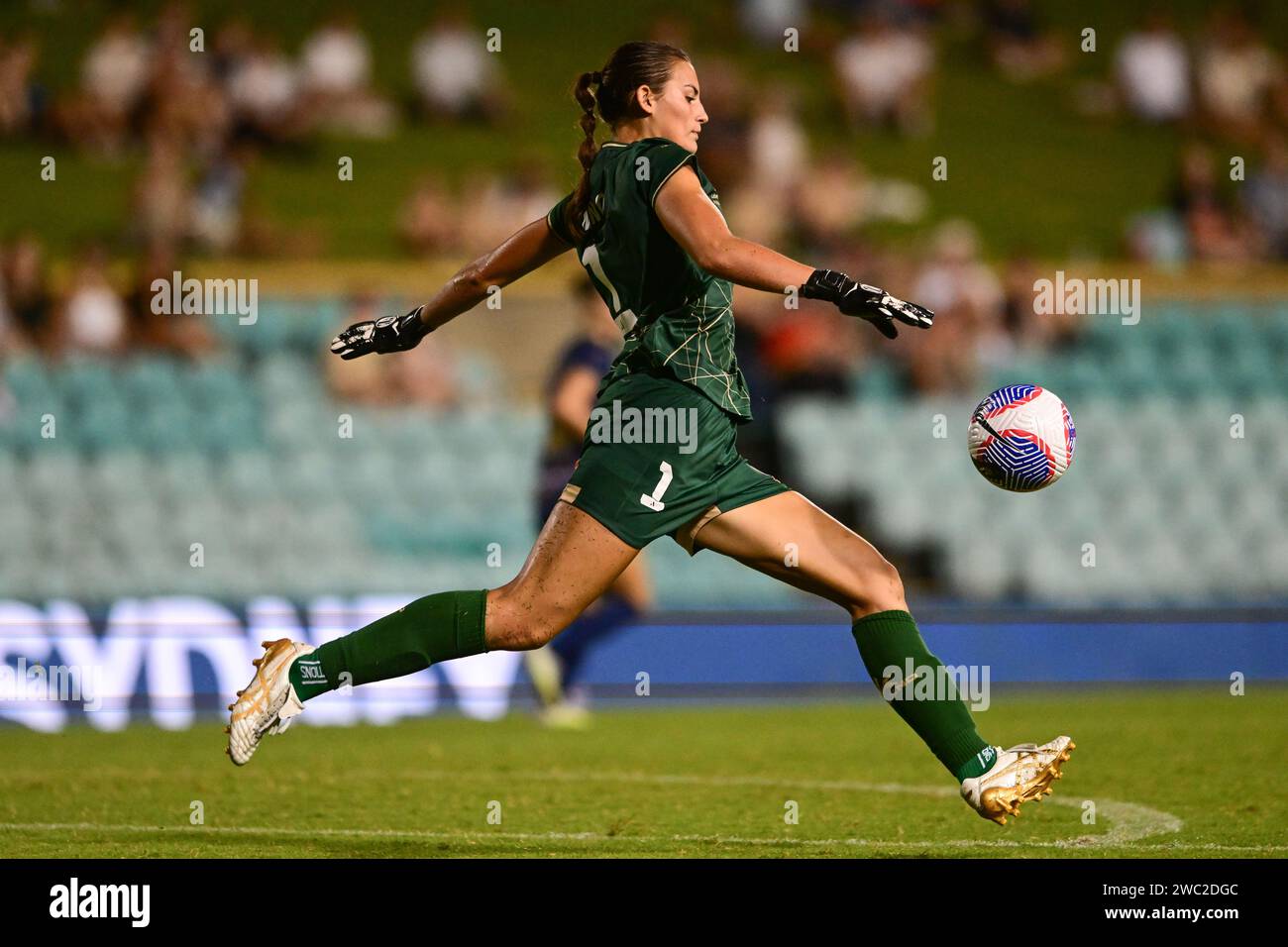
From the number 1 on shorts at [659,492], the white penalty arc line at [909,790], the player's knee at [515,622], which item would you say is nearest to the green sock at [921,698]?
the white penalty arc line at [909,790]

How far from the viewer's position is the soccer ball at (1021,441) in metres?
5.47

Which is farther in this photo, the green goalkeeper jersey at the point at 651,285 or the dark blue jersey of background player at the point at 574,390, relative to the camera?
the dark blue jersey of background player at the point at 574,390

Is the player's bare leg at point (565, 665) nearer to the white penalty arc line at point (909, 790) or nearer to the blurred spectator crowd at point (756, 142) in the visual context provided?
the white penalty arc line at point (909, 790)

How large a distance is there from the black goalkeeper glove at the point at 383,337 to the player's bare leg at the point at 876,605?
1133 mm

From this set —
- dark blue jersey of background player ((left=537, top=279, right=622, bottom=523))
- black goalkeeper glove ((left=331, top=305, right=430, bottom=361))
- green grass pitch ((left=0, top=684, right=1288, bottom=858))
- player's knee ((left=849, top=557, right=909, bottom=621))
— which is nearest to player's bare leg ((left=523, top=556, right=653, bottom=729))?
green grass pitch ((left=0, top=684, right=1288, bottom=858))

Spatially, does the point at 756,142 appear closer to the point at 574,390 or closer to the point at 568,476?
the point at 574,390

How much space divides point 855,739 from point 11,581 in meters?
5.39

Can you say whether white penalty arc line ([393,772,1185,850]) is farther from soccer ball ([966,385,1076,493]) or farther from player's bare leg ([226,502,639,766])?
player's bare leg ([226,502,639,766])

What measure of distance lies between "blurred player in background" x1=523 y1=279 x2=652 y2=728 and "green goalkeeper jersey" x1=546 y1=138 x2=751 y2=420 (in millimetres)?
3803

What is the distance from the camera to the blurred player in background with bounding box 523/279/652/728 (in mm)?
9227

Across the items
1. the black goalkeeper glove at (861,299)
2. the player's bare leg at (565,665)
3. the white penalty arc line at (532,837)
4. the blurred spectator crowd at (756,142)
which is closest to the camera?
the black goalkeeper glove at (861,299)

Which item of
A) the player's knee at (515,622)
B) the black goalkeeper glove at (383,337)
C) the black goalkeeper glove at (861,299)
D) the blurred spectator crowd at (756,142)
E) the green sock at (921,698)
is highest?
the blurred spectator crowd at (756,142)
